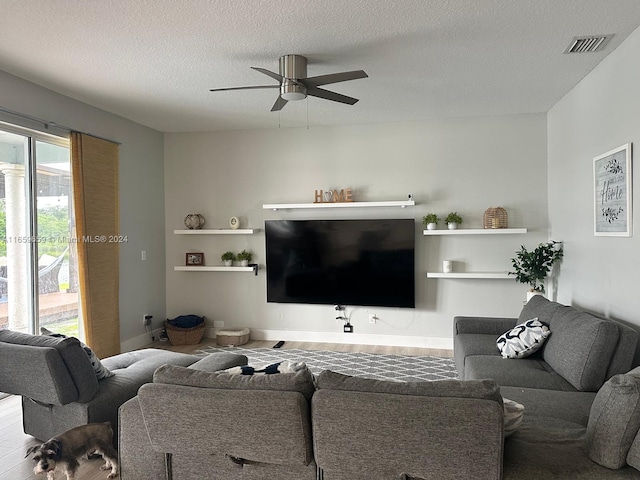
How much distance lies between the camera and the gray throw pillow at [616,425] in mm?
1600

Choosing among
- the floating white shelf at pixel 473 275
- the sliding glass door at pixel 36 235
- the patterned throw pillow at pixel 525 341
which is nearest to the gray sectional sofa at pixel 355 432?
the patterned throw pillow at pixel 525 341

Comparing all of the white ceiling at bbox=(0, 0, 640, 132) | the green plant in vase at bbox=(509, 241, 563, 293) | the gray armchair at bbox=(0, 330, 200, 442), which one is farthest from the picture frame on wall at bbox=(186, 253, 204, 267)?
the green plant in vase at bbox=(509, 241, 563, 293)

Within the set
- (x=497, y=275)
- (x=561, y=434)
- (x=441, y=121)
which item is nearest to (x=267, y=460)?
(x=561, y=434)

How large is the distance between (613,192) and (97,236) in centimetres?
467

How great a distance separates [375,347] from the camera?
540 centimetres

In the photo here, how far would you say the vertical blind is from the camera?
4441 millimetres

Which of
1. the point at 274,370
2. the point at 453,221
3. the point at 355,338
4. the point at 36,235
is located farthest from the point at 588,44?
the point at 36,235

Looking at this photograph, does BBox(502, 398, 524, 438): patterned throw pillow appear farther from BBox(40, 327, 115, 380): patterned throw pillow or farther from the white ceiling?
BBox(40, 327, 115, 380): patterned throw pillow

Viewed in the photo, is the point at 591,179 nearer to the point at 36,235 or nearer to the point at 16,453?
the point at 16,453

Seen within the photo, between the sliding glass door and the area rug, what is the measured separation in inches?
66.1

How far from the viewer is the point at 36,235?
405 centimetres

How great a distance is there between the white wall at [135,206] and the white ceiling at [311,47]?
9.1 inches

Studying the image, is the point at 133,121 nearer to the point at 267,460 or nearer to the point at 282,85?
the point at 282,85

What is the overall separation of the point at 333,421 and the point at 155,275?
4723 millimetres
